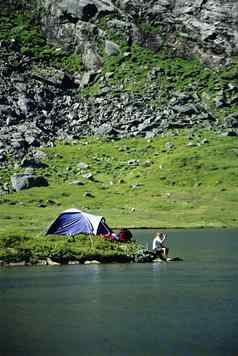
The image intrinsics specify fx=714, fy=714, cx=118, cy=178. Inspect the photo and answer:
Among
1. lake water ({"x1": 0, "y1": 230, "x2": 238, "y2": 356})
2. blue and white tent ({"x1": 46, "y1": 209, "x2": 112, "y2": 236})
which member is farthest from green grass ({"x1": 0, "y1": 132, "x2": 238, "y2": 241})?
lake water ({"x1": 0, "y1": 230, "x2": 238, "y2": 356})

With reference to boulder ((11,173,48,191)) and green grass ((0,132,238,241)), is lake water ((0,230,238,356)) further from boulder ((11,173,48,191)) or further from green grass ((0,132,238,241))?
boulder ((11,173,48,191))

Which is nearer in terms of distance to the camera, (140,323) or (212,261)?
(140,323)

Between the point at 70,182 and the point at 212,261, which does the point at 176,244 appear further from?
the point at 70,182

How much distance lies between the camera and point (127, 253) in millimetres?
73250

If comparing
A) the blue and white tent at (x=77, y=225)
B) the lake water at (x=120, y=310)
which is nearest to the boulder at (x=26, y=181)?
the blue and white tent at (x=77, y=225)

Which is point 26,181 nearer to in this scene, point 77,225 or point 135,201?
point 135,201

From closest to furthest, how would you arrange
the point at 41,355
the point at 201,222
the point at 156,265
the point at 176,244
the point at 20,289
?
the point at 41,355, the point at 20,289, the point at 156,265, the point at 176,244, the point at 201,222

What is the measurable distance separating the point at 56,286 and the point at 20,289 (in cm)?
308

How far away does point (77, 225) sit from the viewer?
8219 cm

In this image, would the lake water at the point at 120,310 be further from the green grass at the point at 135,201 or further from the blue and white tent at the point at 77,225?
the green grass at the point at 135,201

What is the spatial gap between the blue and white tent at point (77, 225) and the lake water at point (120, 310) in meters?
12.7

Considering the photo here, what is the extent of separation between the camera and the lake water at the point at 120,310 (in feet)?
111

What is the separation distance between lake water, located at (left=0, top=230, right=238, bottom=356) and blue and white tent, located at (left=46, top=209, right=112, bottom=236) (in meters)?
12.7

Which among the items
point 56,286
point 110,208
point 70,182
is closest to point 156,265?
point 56,286
